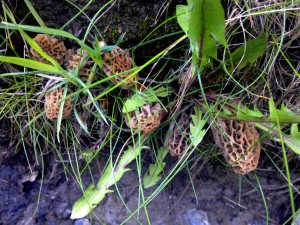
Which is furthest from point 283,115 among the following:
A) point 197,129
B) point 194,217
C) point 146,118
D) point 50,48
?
point 50,48

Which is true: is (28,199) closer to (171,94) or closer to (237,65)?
(171,94)

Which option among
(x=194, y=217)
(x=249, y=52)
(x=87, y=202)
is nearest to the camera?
(x=249, y=52)

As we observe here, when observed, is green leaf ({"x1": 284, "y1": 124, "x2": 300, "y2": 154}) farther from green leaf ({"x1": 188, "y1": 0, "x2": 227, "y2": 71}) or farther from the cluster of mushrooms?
green leaf ({"x1": 188, "y1": 0, "x2": 227, "y2": 71})

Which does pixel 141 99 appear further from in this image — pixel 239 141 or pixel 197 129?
pixel 239 141

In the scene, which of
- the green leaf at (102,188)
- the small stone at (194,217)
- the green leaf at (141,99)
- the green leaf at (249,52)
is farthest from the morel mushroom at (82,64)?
the small stone at (194,217)

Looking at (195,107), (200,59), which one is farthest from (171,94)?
(200,59)

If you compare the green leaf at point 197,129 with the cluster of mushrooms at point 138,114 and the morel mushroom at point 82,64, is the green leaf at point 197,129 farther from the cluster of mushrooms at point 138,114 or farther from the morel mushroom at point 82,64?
the morel mushroom at point 82,64
